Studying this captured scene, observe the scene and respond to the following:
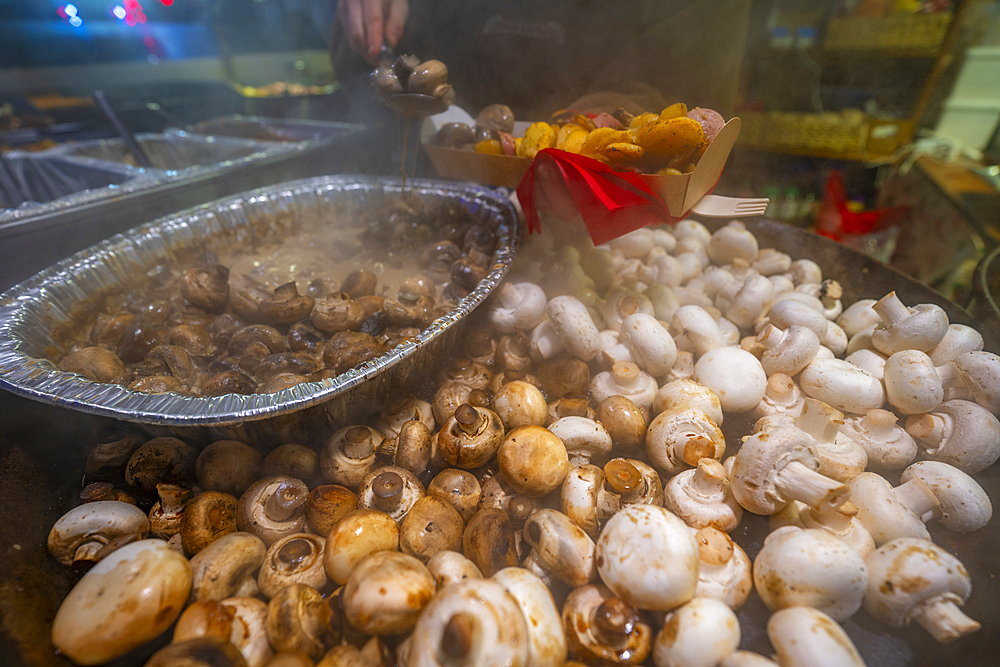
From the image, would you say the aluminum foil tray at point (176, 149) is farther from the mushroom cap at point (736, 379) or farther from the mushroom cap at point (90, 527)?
the mushroom cap at point (736, 379)

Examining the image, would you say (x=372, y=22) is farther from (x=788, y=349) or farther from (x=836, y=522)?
(x=836, y=522)

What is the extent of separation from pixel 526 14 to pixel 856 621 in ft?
13.4

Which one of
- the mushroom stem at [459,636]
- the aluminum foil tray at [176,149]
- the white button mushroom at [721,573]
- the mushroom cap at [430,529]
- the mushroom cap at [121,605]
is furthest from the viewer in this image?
the aluminum foil tray at [176,149]

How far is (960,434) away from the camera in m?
1.52

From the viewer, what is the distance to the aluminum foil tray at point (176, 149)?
3.74 metres

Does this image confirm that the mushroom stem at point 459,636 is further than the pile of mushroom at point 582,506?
No

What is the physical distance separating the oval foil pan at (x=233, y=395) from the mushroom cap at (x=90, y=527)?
30 cm

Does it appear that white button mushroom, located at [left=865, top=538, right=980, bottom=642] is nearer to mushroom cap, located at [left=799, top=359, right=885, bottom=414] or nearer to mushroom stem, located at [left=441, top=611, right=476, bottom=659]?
mushroom cap, located at [left=799, top=359, right=885, bottom=414]

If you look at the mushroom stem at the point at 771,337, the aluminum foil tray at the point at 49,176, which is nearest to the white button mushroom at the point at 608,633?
the mushroom stem at the point at 771,337

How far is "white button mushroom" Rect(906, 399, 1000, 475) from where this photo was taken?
148 centimetres

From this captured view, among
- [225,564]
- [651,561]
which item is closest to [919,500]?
[651,561]

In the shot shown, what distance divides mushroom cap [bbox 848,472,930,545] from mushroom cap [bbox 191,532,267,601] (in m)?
1.93

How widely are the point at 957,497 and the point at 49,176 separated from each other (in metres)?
5.86

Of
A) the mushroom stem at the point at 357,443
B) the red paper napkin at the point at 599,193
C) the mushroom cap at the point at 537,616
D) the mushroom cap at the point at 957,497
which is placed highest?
the red paper napkin at the point at 599,193
